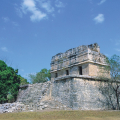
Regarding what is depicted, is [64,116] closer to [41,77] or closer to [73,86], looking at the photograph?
[73,86]

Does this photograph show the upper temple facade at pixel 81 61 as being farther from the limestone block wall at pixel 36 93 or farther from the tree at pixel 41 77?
the tree at pixel 41 77

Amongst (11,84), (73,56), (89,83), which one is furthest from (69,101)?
(11,84)

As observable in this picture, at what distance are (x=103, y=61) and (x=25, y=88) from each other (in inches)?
376

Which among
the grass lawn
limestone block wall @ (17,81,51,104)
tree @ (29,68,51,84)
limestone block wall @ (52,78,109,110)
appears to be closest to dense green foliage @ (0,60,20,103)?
limestone block wall @ (17,81,51,104)

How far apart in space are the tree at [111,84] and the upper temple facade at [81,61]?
1.16 meters

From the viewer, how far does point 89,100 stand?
1211cm

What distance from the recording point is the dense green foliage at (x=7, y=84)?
53.4 feet

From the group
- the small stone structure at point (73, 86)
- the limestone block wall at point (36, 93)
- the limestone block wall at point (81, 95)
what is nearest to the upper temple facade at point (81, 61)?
the small stone structure at point (73, 86)

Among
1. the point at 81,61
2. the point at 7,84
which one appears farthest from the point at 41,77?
the point at 81,61

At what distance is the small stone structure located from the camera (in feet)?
39.5

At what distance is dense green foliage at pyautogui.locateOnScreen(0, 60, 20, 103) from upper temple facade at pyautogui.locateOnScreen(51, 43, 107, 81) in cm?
524

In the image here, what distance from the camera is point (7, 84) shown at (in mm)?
16875

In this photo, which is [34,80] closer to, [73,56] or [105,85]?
[73,56]

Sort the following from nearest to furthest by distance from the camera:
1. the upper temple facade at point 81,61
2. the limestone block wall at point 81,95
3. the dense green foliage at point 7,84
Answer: the limestone block wall at point 81,95 < the upper temple facade at point 81,61 < the dense green foliage at point 7,84
